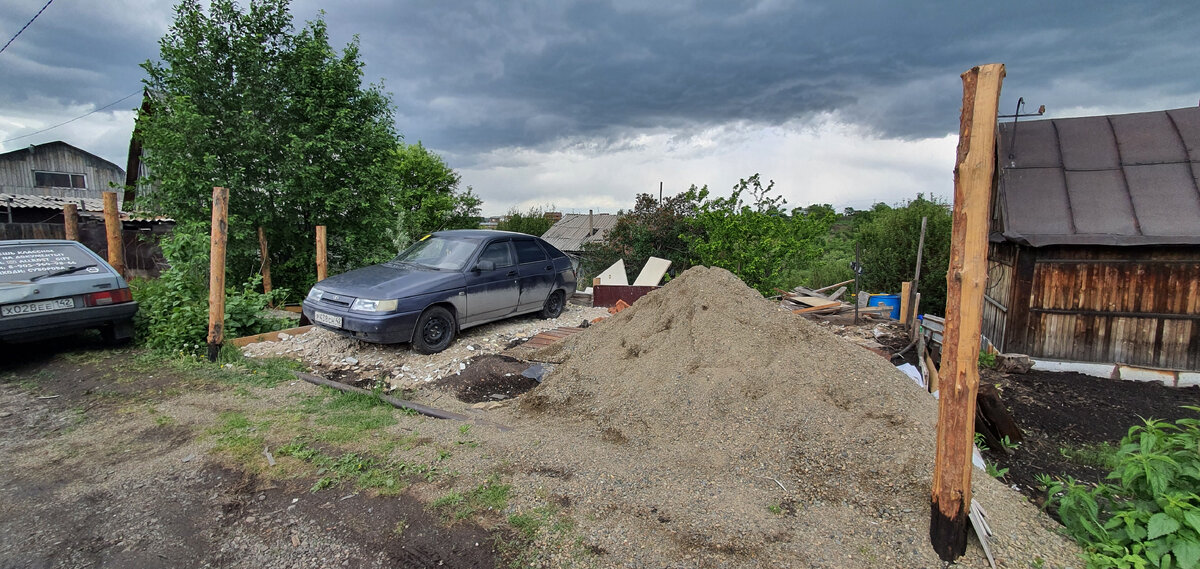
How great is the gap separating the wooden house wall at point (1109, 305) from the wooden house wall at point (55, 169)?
33157mm

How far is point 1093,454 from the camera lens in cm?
537

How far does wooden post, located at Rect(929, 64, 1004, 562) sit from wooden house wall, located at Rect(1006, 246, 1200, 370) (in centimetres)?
736

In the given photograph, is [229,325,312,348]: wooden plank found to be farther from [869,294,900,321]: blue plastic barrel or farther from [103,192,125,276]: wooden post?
[869,294,900,321]: blue plastic barrel

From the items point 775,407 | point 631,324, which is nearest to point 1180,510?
point 775,407

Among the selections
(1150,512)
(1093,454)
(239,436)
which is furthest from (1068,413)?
(239,436)

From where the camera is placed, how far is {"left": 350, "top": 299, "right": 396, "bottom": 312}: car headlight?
660cm

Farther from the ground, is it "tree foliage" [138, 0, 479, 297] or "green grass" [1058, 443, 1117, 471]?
"tree foliage" [138, 0, 479, 297]

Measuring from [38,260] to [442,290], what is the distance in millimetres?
4680

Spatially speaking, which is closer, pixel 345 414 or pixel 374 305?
pixel 345 414

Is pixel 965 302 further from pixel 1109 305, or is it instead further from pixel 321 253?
pixel 321 253

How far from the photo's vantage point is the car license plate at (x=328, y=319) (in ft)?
22.1

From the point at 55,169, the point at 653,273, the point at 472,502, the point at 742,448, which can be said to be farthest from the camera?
the point at 55,169

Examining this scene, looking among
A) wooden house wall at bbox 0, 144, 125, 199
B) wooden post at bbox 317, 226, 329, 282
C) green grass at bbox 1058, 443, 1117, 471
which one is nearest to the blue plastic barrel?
green grass at bbox 1058, 443, 1117, 471

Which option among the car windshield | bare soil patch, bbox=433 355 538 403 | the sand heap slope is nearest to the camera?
the sand heap slope
